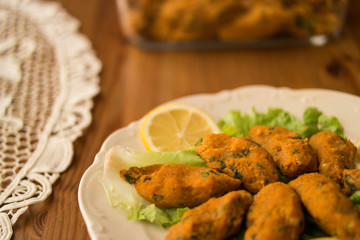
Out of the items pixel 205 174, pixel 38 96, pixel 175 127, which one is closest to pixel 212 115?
pixel 175 127

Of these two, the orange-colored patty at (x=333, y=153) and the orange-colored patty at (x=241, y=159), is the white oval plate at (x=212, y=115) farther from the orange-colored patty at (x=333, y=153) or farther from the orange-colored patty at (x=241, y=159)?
the orange-colored patty at (x=241, y=159)

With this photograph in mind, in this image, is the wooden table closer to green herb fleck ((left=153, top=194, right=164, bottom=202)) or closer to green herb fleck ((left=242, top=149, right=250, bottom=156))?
green herb fleck ((left=153, top=194, right=164, bottom=202))

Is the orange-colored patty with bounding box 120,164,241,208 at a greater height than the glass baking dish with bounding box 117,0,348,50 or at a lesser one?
lesser

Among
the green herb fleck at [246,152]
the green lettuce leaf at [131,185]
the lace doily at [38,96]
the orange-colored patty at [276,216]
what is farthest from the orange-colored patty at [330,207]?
the lace doily at [38,96]

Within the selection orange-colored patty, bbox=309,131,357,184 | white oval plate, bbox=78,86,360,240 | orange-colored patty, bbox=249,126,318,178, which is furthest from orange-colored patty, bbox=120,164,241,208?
orange-colored patty, bbox=309,131,357,184

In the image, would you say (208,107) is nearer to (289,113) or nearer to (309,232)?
(289,113)

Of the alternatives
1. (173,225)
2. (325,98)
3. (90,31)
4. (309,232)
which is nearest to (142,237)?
(173,225)
